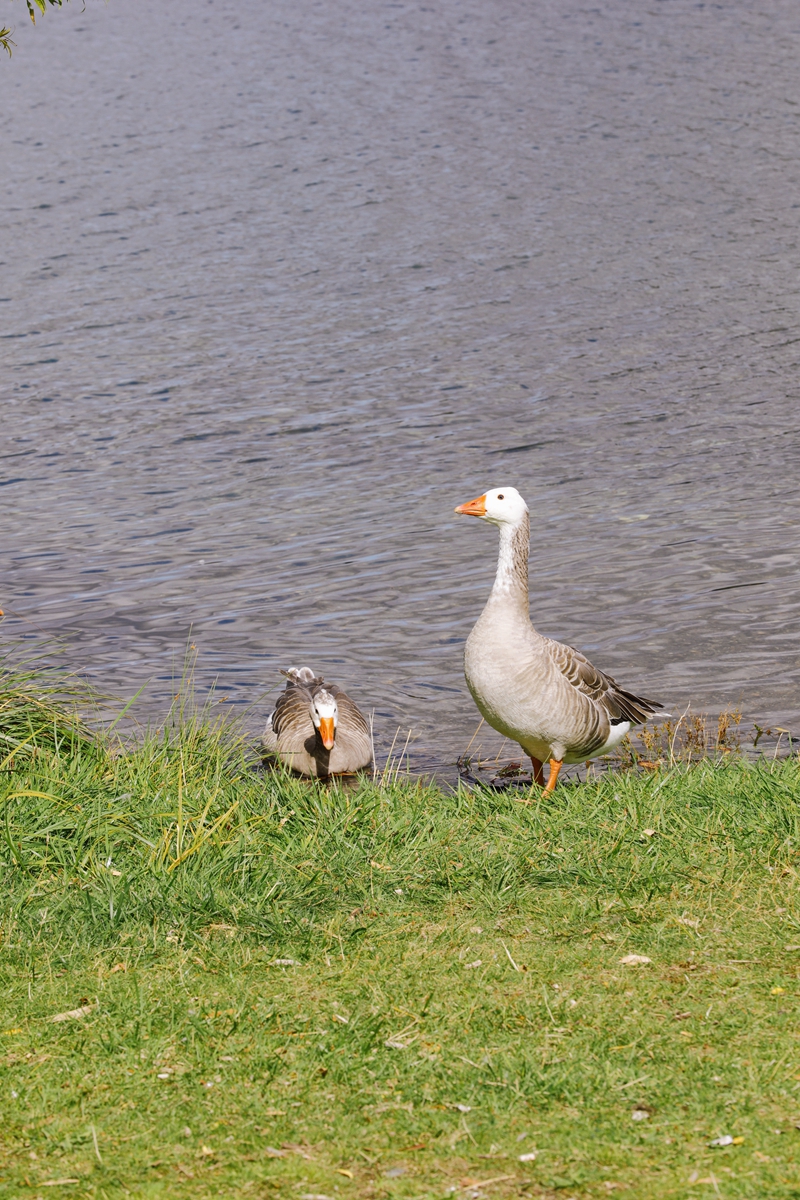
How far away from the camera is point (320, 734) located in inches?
384

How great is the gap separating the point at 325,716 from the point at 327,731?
114 mm

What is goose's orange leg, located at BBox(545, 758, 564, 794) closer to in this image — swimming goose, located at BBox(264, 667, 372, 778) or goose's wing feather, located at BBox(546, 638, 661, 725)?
goose's wing feather, located at BBox(546, 638, 661, 725)

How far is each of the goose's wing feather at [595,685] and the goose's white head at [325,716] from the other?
1.69 metres

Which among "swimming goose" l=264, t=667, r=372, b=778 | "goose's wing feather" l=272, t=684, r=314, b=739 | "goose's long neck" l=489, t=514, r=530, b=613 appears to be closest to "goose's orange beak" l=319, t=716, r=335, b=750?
"swimming goose" l=264, t=667, r=372, b=778

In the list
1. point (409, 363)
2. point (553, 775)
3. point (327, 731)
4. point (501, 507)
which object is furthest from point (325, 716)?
point (409, 363)

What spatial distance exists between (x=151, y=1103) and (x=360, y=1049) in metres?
0.85

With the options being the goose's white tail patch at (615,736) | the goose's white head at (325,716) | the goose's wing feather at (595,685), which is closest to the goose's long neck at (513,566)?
the goose's wing feather at (595,685)

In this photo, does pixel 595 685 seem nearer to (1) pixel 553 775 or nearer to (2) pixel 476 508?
(1) pixel 553 775

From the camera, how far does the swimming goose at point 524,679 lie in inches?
340

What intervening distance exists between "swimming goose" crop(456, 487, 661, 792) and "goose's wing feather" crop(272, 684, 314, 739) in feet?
5.83

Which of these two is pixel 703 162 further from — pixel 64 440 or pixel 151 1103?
pixel 151 1103

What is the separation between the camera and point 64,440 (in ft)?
70.4

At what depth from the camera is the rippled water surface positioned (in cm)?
1348

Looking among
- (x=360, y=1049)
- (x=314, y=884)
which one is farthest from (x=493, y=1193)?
(x=314, y=884)
